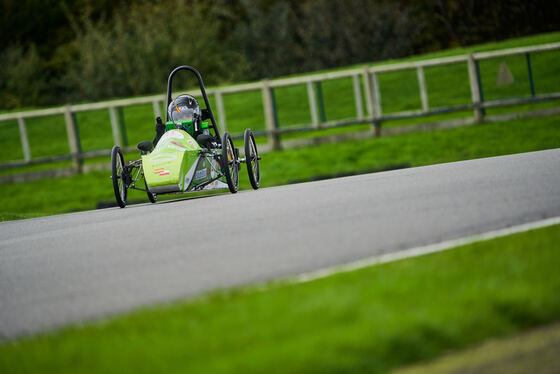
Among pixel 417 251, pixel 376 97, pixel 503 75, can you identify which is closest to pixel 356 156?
pixel 376 97

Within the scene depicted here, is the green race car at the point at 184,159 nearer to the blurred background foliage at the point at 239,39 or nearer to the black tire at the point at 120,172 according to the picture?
the black tire at the point at 120,172

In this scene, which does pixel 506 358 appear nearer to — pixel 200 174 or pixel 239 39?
pixel 200 174

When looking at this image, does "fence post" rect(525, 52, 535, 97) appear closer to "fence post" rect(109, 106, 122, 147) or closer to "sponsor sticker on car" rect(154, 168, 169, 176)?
"fence post" rect(109, 106, 122, 147)

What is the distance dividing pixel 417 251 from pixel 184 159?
6.61 metres

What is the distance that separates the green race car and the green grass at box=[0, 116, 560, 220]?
15.0 ft

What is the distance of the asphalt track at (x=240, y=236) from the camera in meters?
6.12

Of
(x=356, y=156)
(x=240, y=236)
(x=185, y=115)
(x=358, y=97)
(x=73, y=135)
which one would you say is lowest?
(x=356, y=156)

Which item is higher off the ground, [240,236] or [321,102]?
[321,102]

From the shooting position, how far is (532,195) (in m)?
8.53

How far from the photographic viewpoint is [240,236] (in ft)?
26.1

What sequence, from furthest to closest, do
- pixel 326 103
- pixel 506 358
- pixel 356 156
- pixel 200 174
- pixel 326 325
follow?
pixel 326 103
pixel 356 156
pixel 200 174
pixel 326 325
pixel 506 358

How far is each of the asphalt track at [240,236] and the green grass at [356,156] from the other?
720 centimetres

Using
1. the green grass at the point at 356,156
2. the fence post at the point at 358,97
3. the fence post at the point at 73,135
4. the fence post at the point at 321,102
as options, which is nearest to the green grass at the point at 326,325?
the green grass at the point at 356,156

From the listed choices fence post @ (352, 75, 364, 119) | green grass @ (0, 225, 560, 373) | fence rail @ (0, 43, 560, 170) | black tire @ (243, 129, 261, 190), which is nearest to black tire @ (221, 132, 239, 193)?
black tire @ (243, 129, 261, 190)
